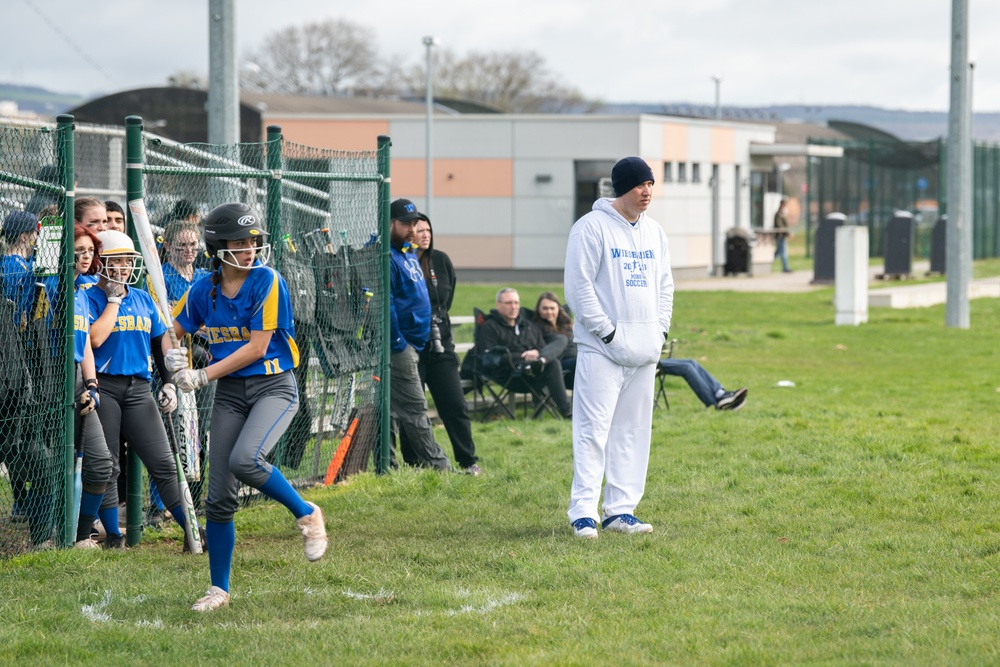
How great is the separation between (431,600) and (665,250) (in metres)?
2.62

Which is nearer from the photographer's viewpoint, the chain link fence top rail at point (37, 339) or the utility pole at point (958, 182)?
the chain link fence top rail at point (37, 339)

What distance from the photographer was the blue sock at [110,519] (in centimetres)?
695

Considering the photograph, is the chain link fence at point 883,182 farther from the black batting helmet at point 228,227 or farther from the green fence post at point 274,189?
the black batting helmet at point 228,227

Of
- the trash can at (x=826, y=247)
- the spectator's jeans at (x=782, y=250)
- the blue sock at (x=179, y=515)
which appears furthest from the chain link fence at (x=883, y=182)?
the blue sock at (x=179, y=515)

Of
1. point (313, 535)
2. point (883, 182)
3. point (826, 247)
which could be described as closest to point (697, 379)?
point (313, 535)

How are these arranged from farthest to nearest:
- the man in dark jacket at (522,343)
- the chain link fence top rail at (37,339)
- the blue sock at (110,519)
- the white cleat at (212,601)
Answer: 1. the man in dark jacket at (522,343)
2. the blue sock at (110,519)
3. the chain link fence top rail at (37,339)
4. the white cleat at (212,601)

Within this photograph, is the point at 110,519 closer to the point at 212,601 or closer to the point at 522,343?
the point at 212,601

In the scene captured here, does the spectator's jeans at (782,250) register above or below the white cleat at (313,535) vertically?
above

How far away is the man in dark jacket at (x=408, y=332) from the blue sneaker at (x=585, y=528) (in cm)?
225

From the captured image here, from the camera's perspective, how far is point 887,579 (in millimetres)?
5852

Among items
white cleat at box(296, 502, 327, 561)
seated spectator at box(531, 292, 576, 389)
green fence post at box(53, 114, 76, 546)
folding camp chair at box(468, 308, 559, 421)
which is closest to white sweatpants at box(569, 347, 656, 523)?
white cleat at box(296, 502, 327, 561)

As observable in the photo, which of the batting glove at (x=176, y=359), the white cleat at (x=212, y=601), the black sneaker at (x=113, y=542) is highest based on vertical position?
the batting glove at (x=176, y=359)

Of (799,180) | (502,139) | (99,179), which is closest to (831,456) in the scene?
(99,179)

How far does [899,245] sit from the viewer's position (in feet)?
106
